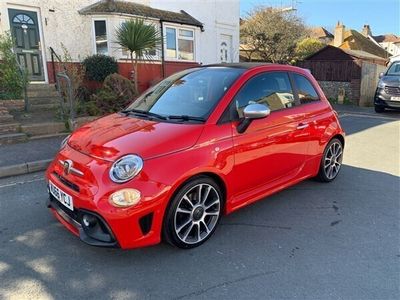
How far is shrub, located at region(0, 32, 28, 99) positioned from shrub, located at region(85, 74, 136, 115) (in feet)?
5.59

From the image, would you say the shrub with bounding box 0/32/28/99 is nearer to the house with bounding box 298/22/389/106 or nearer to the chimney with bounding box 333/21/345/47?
the house with bounding box 298/22/389/106

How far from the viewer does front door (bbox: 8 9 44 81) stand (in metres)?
10.2

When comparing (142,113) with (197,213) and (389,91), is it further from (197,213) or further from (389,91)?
(389,91)

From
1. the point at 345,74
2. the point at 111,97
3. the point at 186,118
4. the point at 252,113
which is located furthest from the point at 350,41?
the point at 186,118

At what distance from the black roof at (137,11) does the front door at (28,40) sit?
172 centimetres

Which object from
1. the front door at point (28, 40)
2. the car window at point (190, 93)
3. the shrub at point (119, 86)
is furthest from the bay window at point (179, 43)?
the car window at point (190, 93)

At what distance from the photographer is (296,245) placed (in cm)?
332

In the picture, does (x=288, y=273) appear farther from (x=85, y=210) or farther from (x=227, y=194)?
(x=85, y=210)

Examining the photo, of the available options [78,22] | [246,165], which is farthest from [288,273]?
[78,22]

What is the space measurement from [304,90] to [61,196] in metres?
3.21

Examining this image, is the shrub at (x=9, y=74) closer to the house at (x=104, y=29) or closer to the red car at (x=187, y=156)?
the house at (x=104, y=29)

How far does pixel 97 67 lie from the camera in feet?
37.0

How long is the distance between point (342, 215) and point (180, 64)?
39.3ft

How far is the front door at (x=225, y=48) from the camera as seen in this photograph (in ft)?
58.1
